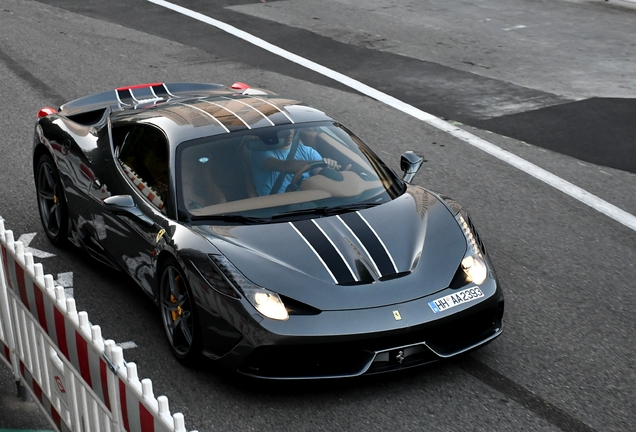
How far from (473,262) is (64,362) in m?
2.53

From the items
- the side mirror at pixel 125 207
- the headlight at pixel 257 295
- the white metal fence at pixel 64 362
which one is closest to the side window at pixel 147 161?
the side mirror at pixel 125 207

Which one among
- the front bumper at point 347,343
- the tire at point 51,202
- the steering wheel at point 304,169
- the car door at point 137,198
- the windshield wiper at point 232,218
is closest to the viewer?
the front bumper at point 347,343

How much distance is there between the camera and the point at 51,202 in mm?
7723

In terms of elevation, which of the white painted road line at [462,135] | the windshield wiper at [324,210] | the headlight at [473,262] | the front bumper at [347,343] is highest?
the windshield wiper at [324,210]

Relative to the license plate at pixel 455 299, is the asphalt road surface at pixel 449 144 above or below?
below

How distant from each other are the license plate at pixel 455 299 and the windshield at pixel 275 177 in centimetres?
97

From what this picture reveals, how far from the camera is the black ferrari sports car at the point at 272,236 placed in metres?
5.23

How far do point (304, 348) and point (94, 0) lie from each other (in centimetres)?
1523

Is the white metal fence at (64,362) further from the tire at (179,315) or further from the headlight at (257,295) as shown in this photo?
the headlight at (257,295)

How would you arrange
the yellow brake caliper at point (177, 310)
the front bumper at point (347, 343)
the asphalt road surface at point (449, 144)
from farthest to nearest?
the yellow brake caliper at point (177, 310)
the asphalt road surface at point (449, 144)
the front bumper at point (347, 343)

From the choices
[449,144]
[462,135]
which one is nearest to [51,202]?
[449,144]

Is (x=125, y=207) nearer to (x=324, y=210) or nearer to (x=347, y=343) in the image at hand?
(x=324, y=210)

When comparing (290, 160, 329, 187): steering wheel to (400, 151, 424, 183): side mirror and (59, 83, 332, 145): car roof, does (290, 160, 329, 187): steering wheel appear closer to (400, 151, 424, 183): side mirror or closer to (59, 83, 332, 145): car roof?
(59, 83, 332, 145): car roof

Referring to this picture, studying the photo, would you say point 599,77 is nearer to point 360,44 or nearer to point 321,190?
point 360,44
